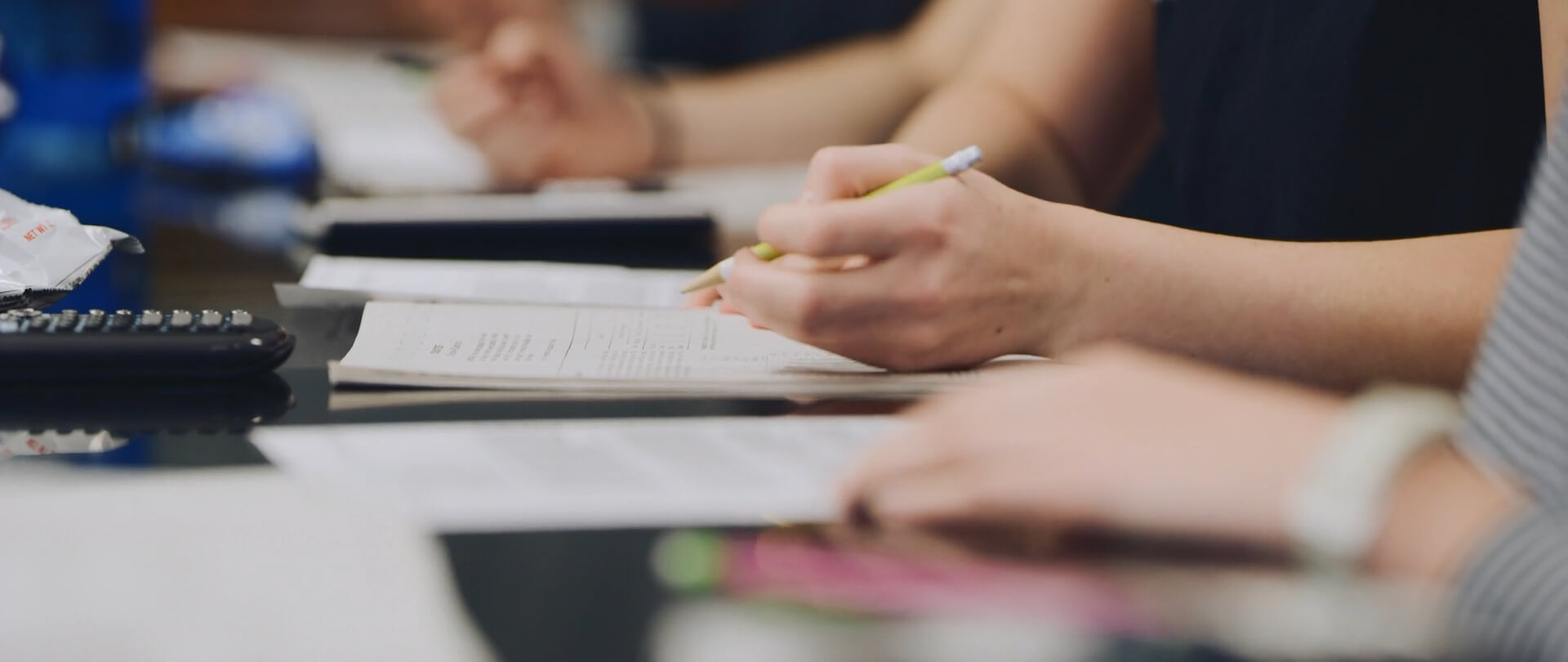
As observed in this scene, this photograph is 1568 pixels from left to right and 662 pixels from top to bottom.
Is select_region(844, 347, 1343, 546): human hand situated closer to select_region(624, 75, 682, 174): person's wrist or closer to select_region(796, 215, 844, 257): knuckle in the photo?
select_region(796, 215, 844, 257): knuckle

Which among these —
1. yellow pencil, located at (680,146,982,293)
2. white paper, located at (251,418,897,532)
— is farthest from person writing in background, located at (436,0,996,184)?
white paper, located at (251,418,897,532)

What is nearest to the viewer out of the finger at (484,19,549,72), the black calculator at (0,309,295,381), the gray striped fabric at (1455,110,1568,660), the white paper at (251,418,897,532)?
the gray striped fabric at (1455,110,1568,660)

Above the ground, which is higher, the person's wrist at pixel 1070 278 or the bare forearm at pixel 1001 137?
the bare forearm at pixel 1001 137

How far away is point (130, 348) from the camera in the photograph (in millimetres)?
601

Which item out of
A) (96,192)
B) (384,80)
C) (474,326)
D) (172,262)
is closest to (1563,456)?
(474,326)

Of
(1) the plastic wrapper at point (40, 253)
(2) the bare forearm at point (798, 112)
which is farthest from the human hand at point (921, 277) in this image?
(2) the bare forearm at point (798, 112)

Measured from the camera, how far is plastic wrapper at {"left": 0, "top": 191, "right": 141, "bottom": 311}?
30.4 inches

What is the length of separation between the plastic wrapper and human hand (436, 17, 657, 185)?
658 mm

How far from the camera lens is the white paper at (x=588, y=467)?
44 cm

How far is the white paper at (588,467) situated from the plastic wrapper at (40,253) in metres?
0.33

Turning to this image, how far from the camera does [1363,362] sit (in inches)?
25.5

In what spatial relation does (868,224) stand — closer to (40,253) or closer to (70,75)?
(40,253)

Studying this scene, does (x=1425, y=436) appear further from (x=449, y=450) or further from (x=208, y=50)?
(x=208, y=50)

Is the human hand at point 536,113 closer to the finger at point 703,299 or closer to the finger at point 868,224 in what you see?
the finger at point 703,299
